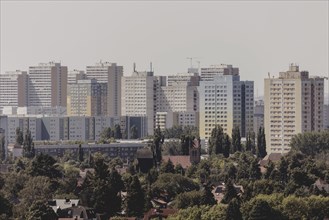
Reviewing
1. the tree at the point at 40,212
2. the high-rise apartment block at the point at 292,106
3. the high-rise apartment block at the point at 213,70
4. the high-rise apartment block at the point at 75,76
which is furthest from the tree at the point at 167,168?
the high-rise apartment block at the point at 75,76

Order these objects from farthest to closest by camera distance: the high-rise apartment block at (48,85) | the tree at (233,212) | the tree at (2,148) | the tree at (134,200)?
the high-rise apartment block at (48,85)
the tree at (2,148)
the tree at (134,200)
the tree at (233,212)

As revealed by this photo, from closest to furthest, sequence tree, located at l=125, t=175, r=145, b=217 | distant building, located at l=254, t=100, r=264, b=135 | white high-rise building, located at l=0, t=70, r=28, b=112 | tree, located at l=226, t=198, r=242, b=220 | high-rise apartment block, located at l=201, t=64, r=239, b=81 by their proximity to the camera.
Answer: tree, located at l=226, t=198, r=242, b=220 < tree, located at l=125, t=175, r=145, b=217 < distant building, located at l=254, t=100, r=264, b=135 < high-rise apartment block, located at l=201, t=64, r=239, b=81 < white high-rise building, located at l=0, t=70, r=28, b=112

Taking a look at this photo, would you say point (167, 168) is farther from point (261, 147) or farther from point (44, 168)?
point (261, 147)

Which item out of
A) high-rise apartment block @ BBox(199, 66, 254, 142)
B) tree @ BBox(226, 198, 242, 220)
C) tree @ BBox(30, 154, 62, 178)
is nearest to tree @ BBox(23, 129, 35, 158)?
tree @ BBox(30, 154, 62, 178)

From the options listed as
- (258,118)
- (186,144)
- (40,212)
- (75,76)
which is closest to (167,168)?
(186,144)

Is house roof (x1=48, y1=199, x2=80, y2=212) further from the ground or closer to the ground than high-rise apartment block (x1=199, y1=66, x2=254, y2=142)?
closer to the ground

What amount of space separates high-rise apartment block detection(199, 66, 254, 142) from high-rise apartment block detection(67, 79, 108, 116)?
20.7m

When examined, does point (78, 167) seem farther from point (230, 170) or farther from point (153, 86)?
point (153, 86)

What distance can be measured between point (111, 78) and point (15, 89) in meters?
13.2

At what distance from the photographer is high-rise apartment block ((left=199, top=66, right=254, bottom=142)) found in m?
106

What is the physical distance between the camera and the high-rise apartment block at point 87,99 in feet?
419

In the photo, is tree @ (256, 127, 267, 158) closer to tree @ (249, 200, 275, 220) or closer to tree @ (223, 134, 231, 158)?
tree @ (223, 134, 231, 158)

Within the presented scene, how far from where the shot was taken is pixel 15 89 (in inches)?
5669

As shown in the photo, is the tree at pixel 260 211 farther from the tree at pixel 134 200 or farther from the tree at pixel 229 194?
the tree at pixel 134 200
